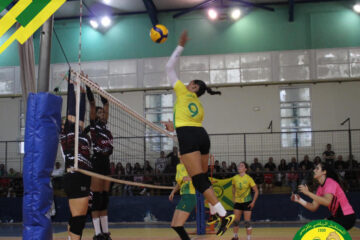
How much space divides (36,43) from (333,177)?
1588cm

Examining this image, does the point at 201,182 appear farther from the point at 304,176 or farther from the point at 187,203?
the point at 304,176

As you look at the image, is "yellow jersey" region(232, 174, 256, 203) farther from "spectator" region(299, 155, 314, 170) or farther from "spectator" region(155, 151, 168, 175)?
"spectator" region(155, 151, 168, 175)

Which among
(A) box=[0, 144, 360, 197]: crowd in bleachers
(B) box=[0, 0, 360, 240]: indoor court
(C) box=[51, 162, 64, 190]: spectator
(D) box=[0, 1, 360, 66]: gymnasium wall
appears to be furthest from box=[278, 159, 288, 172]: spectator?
(C) box=[51, 162, 64, 190]: spectator

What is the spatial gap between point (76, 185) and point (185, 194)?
2423 millimetres

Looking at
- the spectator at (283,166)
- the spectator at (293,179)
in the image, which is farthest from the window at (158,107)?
the spectator at (293,179)

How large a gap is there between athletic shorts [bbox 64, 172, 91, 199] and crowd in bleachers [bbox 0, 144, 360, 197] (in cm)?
775

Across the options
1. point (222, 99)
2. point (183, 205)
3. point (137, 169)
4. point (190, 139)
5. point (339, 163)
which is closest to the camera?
point (190, 139)

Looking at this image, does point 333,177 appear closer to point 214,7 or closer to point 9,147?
point 214,7

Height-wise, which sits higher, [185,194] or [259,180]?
[185,194]

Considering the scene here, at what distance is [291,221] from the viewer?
43.0 feet

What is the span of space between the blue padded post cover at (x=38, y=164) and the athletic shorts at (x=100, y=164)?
1.40 metres

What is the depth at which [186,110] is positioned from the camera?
16.0 ft

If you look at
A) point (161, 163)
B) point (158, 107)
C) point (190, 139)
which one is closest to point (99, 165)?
point (190, 139)

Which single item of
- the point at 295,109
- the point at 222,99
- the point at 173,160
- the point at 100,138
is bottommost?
the point at 173,160
